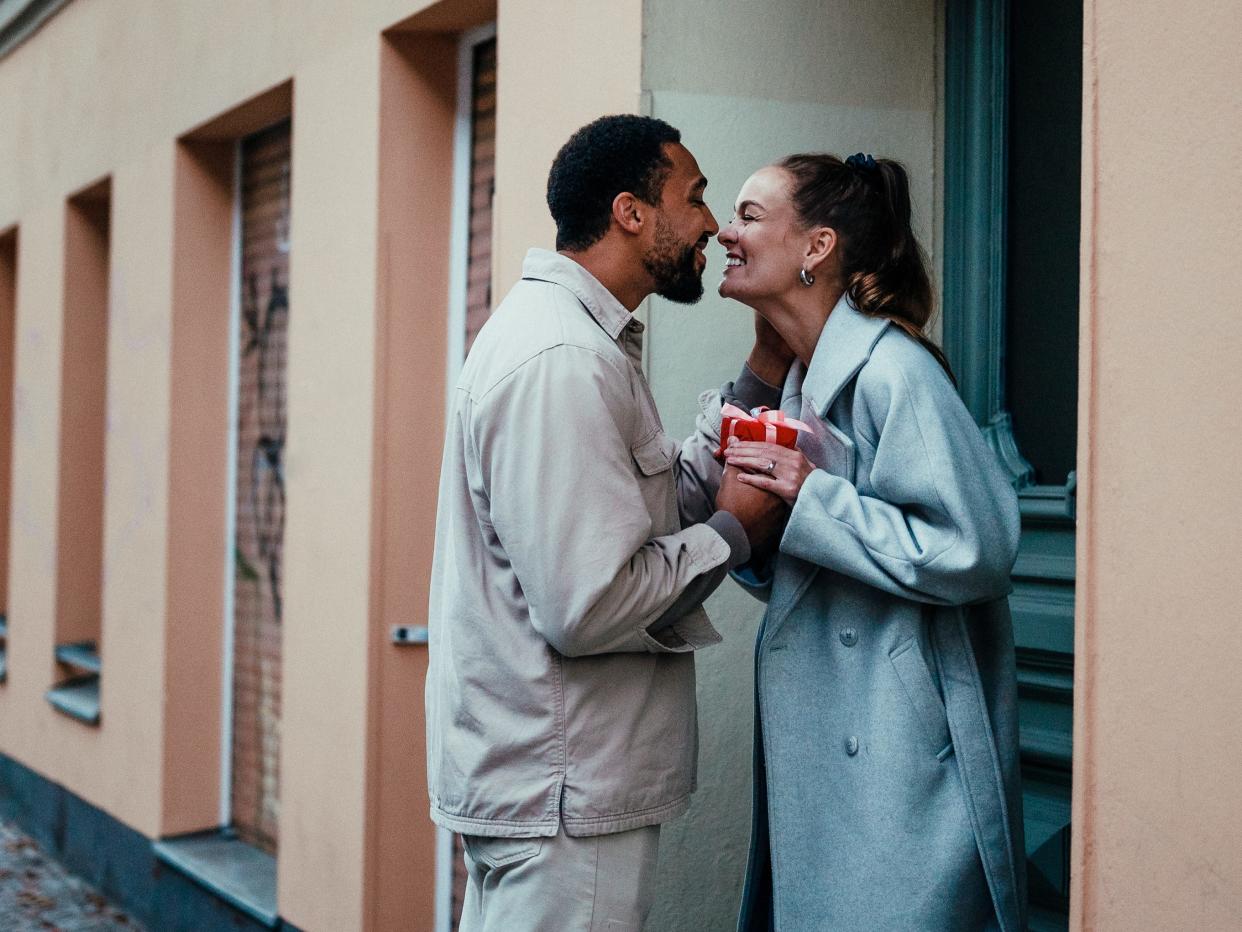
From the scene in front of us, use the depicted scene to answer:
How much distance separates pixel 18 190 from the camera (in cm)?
904

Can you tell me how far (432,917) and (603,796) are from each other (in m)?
2.84

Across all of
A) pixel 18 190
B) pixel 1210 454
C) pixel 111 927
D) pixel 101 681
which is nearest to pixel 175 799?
pixel 111 927

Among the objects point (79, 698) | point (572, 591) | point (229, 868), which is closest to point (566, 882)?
point (572, 591)

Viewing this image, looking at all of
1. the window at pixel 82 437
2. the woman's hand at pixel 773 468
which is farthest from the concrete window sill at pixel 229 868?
the woman's hand at pixel 773 468

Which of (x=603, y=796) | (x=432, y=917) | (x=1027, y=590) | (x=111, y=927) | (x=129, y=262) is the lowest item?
(x=111, y=927)

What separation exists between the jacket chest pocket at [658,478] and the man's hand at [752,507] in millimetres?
115

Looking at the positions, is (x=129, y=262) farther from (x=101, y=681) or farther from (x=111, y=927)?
(x=111, y=927)

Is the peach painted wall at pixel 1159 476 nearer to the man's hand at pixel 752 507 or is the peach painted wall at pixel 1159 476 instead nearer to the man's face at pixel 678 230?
the man's hand at pixel 752 507

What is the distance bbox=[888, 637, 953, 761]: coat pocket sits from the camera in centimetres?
248

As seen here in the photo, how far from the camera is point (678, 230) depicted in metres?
2.82

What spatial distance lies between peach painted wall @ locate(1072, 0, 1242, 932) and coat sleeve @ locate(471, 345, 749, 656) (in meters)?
0.73

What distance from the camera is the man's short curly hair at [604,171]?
276 centimetres

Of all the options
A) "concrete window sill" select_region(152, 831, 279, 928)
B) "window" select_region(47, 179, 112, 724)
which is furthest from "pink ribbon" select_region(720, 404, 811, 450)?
"window" select_region(47, 179, 112, 724)

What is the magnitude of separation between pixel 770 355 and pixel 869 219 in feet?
1.47
